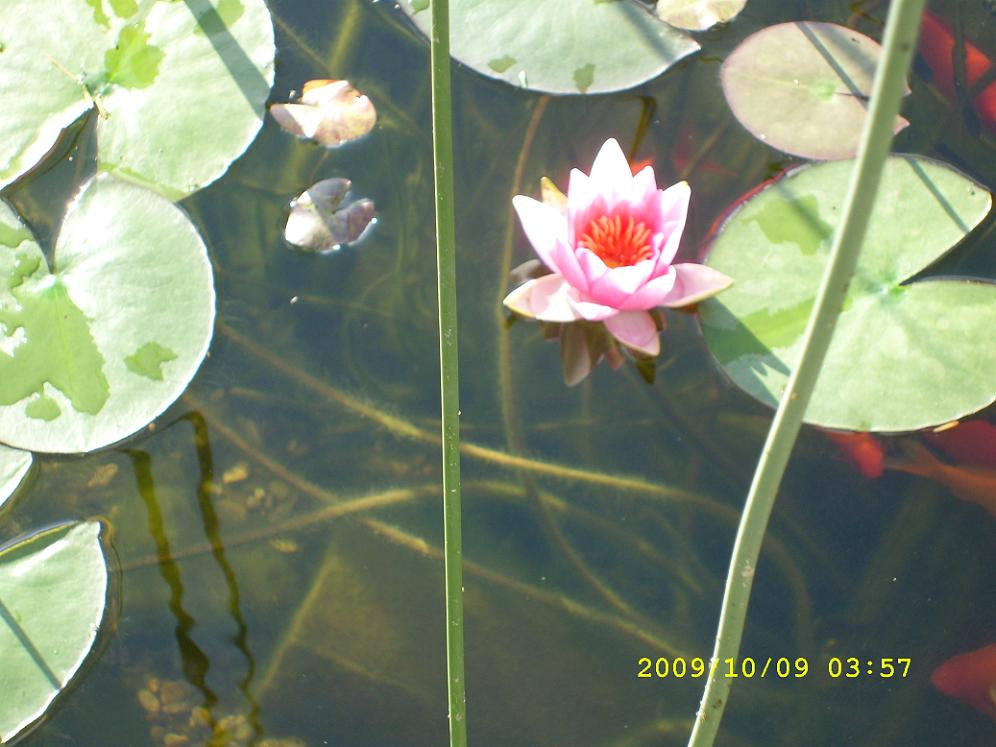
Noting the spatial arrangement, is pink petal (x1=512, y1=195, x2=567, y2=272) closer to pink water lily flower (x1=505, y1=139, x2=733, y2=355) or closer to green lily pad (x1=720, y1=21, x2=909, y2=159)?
pink water lily flower (x1=505, y1=139, x2=733, y2=355)

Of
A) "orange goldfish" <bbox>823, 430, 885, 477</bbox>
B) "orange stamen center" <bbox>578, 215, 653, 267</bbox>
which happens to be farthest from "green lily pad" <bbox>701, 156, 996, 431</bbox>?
"orange stamen center" <bbox>578, 215, 653, 267</bbox>

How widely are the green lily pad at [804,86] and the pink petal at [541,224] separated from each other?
0.56 meters

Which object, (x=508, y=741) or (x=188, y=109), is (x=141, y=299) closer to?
(x=188, y=109)

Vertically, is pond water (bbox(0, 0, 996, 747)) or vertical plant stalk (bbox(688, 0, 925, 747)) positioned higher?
vertical plant stalk (bbox(688, 0, 925, 747))

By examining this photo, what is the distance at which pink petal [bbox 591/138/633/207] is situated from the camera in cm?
175

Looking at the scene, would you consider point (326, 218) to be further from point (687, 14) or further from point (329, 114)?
point (687, 14)

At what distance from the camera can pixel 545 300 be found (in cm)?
177

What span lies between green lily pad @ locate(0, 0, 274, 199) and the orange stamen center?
0.79 meters

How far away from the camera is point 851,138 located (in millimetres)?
1905

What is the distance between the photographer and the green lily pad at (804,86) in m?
1.92

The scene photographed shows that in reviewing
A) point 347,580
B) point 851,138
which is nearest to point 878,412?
point 851,138

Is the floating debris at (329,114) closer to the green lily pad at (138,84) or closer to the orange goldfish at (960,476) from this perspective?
the green lily pad at (138,84)

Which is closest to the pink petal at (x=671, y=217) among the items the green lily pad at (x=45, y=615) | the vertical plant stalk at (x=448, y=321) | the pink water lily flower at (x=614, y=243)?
the pink water lily flower at (x=614, y=243)

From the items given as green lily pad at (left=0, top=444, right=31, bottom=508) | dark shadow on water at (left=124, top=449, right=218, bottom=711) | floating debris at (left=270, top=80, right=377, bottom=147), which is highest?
floating debris at (left=270, top=80, right=377, bottom=147)
